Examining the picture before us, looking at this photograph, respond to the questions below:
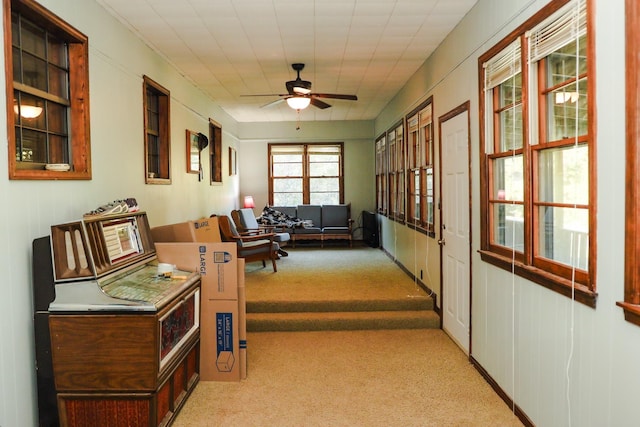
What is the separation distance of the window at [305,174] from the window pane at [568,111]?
8488 millimetres

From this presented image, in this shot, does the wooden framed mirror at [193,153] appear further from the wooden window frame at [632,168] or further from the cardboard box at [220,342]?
the wooden window frame at [632,168]

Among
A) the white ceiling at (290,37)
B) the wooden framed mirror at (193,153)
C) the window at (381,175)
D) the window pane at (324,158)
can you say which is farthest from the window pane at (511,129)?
the window pane at (324,158)

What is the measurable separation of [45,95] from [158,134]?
2.27m

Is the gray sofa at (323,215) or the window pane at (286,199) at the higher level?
the window pane at (286,199)

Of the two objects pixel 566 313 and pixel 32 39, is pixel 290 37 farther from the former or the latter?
pixel 566 313

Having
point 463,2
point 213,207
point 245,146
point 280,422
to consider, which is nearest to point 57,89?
point 280,422

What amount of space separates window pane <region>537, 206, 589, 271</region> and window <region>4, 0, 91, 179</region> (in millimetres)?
2975

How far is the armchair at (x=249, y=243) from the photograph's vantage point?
22.2 feet

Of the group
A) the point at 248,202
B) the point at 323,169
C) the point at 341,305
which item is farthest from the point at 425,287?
the point at 323,169

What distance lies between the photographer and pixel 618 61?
6.62ft

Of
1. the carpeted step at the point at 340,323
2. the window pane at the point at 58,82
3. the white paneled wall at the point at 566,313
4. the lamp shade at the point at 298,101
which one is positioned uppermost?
the lamp shade at the point at 298,101

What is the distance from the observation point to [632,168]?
1933 mm

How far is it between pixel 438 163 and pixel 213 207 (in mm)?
4183

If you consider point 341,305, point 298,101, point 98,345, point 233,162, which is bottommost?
point 341,305
